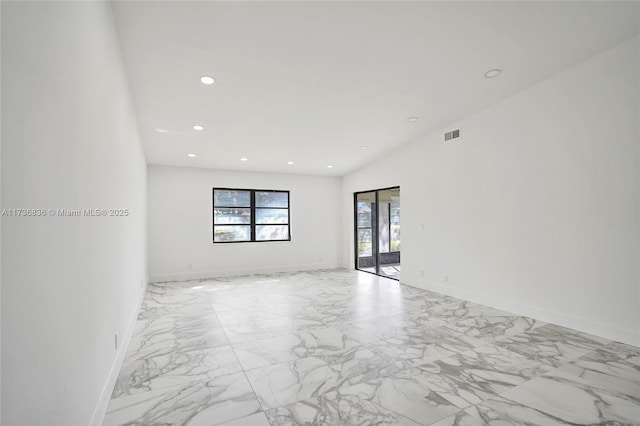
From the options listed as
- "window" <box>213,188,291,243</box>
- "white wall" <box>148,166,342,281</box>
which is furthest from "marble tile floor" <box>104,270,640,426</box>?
Answer: "window" <box>213,188,291,243</box>

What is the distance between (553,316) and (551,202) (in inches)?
55.2

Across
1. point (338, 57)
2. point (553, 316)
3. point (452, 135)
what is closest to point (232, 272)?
point (452, 135)

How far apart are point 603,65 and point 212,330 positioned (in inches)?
207

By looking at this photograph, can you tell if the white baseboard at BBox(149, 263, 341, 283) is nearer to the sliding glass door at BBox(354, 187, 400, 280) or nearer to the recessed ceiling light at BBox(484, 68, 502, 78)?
the sliding glass door at BBox(354, 187, 400, 280)

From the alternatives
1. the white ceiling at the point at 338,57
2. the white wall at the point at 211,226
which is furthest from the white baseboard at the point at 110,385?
the white wall at the point at 211,226

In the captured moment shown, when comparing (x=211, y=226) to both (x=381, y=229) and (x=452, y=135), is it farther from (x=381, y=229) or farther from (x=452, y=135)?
(x=452, y=135)

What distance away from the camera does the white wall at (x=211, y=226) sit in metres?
6.77

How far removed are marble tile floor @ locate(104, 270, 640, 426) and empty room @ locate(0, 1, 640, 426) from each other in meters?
0.02

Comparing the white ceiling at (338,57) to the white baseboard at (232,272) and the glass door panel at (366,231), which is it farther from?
the white baseboard at (232,272)

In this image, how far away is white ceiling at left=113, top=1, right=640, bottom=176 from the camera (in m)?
2.71

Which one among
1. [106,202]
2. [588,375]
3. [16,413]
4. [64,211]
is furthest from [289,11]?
[588,375]

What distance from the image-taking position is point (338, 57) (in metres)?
3.31

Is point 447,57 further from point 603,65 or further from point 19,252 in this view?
point 19,252

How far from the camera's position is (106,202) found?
2.30 meters
